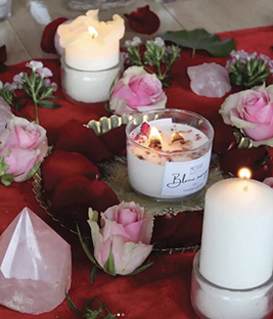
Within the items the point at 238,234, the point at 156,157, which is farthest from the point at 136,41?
the point at 238,234

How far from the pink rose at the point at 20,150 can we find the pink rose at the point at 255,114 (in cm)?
28

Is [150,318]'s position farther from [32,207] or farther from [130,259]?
[32,207]

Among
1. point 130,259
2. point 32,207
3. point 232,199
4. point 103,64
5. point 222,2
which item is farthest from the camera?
point 222,2

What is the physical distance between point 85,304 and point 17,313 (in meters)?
0.08

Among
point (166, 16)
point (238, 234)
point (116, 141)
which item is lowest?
point (166, 16)

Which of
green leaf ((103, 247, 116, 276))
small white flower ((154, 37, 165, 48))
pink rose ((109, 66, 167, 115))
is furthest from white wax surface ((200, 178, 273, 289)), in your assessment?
small white flower ((154, 37, 165, 48))

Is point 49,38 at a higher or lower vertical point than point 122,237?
lower

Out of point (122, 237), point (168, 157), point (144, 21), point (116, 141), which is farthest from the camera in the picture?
point (144, 21)

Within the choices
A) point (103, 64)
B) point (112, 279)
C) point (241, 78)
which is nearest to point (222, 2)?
point (241, 78)

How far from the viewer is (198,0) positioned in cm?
165

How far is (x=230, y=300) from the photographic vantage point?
29.1 inches

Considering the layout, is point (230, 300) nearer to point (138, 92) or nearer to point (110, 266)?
point (110, 266)

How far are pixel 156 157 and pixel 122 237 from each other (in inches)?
6.2

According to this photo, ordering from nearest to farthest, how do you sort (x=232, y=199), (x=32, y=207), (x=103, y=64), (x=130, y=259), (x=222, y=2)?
(x=232, y=199)
(x=130, y=259)
(x=32, y=207)
(x=103, y=64)
(x=222, y=2)
